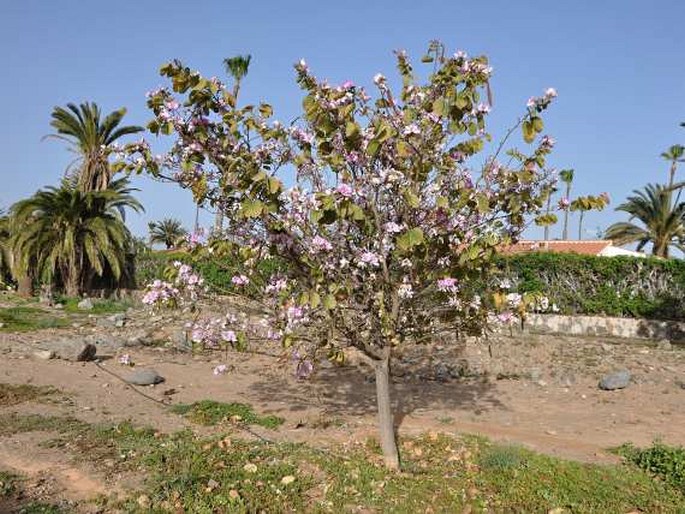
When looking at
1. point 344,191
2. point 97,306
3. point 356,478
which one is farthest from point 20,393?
point 97,306

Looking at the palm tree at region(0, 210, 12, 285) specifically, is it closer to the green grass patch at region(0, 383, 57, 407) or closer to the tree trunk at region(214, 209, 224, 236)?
the green grass patch at region(0, 383, 57, 407)

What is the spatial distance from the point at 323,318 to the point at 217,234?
48.3 inches

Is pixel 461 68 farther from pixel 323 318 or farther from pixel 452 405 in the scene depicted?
pixel 452 405

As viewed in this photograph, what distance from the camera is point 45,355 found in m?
11.1

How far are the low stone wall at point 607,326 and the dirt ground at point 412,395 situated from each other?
458 cm

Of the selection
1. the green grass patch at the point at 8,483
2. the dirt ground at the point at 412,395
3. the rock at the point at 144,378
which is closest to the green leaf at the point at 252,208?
the dirt ground at the point at 412,395

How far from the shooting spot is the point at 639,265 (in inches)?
763

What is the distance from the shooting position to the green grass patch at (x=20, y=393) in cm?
799

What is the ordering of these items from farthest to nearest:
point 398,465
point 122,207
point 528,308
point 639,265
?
point 122,207 → point 639,265 → point 398,465 → point 528,308

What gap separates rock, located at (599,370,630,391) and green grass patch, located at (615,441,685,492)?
12.4ft

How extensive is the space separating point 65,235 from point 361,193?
2151cm

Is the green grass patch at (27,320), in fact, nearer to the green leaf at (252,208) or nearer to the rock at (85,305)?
the rock at (85,305)

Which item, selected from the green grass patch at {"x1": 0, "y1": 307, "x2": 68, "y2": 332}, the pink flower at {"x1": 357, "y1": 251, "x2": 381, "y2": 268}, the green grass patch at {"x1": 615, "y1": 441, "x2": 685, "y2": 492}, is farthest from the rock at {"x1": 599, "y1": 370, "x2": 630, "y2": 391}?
the green grass patch at {"x1": 0, "y1": 307, "x2": 68, "y2": 332}

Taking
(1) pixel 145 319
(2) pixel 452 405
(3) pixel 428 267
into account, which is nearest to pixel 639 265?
(2) pixel 452 405
